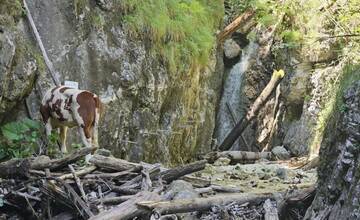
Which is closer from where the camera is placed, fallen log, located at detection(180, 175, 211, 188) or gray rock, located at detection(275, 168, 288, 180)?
fallen log, located at detection(180, 175, 211, 188)

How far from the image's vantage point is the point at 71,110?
27.9 feet

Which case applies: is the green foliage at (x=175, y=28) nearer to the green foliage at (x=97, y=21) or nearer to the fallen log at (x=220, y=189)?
the green foliage at (x=97, y=21)

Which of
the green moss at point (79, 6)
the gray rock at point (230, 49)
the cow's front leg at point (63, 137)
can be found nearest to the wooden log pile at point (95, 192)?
the cow's front leg at point (63, 137)

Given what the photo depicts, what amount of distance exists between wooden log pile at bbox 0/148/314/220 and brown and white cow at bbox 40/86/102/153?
3.38 ft

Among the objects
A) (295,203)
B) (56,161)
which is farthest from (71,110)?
(295,203)

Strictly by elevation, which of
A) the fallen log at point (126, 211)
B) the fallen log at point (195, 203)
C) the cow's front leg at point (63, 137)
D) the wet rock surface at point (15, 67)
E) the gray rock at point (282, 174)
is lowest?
the gray rock at point (282, 174)

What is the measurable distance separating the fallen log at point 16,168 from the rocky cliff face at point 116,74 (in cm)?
245

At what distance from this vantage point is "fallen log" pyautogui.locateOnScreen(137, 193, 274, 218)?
20.0 ft

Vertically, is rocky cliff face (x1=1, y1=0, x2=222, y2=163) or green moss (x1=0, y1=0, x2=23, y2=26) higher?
green moss (x1=0, y1=0, x2=23, y2=26)

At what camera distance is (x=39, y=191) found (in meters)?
6.62

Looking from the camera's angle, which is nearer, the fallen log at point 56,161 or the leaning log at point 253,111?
the fallen log at point 56,161

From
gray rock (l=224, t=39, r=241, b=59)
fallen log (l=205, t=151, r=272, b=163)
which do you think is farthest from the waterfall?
fallen log (l=205, t=151, r=272, b=163)

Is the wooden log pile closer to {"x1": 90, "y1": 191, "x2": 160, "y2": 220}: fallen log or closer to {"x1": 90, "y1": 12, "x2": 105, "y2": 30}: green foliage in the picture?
{"x1": 90, "y1": 191, "x2": 160, "y2": 220}: fallen log

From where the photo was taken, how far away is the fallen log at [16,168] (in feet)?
22.2
